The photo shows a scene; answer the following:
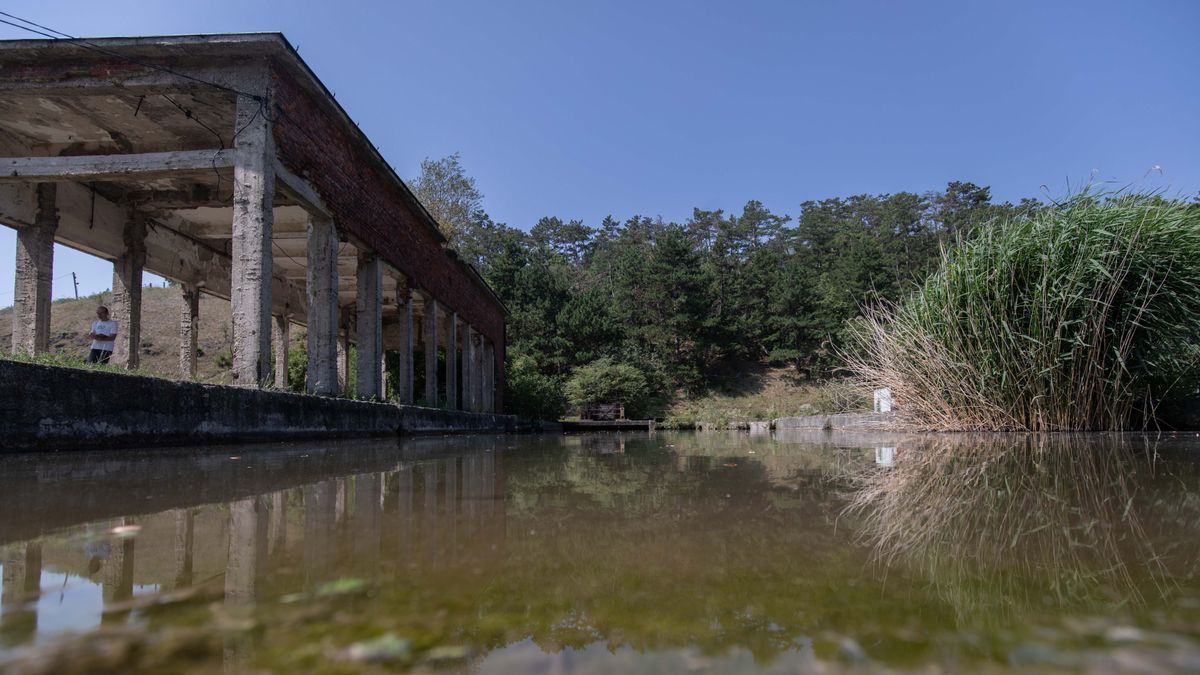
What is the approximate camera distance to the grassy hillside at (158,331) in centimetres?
2141

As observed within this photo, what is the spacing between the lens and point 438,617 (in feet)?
2.91

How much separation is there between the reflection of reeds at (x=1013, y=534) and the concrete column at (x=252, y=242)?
283 inches

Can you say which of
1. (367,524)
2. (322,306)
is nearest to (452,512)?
(367,524)

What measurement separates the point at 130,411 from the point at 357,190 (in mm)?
7967

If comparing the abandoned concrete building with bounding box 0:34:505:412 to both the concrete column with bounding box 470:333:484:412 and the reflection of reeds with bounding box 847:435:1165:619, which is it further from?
the reflection of reeds with bounding box 847:435:1165:619

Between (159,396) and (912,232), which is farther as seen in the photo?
(912,232)

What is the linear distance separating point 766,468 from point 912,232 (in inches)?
2551

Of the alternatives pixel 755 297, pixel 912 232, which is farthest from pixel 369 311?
pixel 912 232

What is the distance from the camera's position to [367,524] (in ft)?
5.37

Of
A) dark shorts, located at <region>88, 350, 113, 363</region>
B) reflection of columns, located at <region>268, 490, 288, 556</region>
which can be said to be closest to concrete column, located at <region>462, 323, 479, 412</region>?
dark shorts, located at <region>88, 350, 113, 363</region>

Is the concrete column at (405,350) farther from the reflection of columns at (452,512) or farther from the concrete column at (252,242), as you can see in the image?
the reflection of columns at (452,512)

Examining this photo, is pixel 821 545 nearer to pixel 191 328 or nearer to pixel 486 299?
pixel 191 328

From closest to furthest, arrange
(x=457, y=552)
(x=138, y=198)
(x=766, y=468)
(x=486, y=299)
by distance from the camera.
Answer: (x=457, y=552) < (x=766, y=468) < (x=138, y=198) < (x=486, y=299)

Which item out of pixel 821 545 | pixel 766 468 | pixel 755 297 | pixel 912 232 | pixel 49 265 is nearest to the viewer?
pixel 821 545
